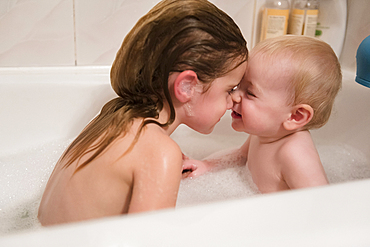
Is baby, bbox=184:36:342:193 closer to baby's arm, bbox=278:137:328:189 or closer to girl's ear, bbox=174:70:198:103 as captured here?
A: baby's arm, bbox=278:137:328:189

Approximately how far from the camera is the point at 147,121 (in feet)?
2.35

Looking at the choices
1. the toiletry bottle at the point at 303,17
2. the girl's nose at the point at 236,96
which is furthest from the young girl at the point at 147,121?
the toiletry bottle at the point at 303,17

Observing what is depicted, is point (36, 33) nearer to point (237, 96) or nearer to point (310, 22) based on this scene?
point (237, 96)

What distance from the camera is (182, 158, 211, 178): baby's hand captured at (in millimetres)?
1074

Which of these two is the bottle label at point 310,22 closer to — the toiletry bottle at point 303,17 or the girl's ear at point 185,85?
the toiletry bottle at point 303,17

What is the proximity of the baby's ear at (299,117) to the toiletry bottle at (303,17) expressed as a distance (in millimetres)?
558

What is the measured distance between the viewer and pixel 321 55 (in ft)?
2.83

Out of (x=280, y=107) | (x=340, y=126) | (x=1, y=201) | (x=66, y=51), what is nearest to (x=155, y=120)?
(x=280, y=107)

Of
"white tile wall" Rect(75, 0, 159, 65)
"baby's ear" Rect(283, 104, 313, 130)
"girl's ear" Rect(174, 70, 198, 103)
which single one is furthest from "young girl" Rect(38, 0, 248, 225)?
"white tile wall" Rect(75, 0, 159, 65)

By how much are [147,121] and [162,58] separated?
5.1 inches

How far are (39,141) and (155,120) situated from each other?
0.65 m

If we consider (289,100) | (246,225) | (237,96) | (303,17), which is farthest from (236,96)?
(303,17)

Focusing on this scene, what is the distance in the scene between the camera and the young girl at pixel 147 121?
66 centimetres

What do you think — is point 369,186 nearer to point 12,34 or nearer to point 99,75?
point 99,75
